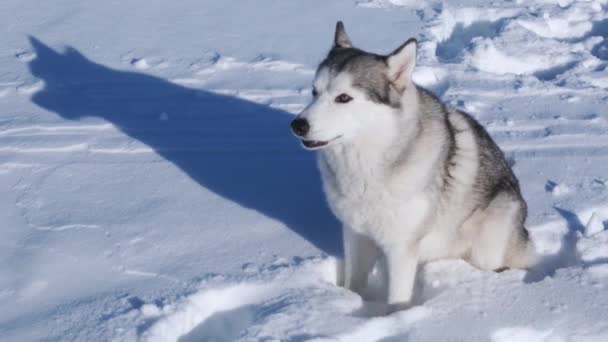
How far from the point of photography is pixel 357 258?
3.99m

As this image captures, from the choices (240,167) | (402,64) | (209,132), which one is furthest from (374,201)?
(209,132)

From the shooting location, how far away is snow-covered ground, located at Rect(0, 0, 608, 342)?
3619 mm

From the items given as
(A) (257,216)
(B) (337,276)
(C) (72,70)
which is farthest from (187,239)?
(C) (72,70)

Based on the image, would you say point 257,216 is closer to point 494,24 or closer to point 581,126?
point 581,126

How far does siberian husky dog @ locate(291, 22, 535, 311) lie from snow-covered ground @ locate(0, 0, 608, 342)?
0.62ft

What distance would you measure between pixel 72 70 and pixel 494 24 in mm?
4406

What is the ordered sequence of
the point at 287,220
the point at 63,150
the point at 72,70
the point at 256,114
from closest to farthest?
the point at 287,220
the point at 63,150
the point at 256,114
the point at 72,70

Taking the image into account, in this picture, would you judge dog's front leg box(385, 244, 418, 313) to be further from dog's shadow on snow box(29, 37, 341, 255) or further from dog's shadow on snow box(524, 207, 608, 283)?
dog's shadow on snow box(524, 207, 608, 283)

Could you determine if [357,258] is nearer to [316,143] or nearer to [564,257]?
[316,143]

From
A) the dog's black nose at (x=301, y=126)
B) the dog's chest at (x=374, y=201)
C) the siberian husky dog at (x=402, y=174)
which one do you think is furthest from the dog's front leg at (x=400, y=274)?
the dog's black nose at (x=301, y=126)

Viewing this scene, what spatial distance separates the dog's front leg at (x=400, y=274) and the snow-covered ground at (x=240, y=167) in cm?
16

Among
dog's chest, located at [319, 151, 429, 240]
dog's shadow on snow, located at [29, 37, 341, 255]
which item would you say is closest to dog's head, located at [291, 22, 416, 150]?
dog's chest, located at [319, 151, 429, 240]

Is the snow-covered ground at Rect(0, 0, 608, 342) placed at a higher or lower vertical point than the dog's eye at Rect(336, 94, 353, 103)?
lower

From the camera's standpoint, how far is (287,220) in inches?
179
